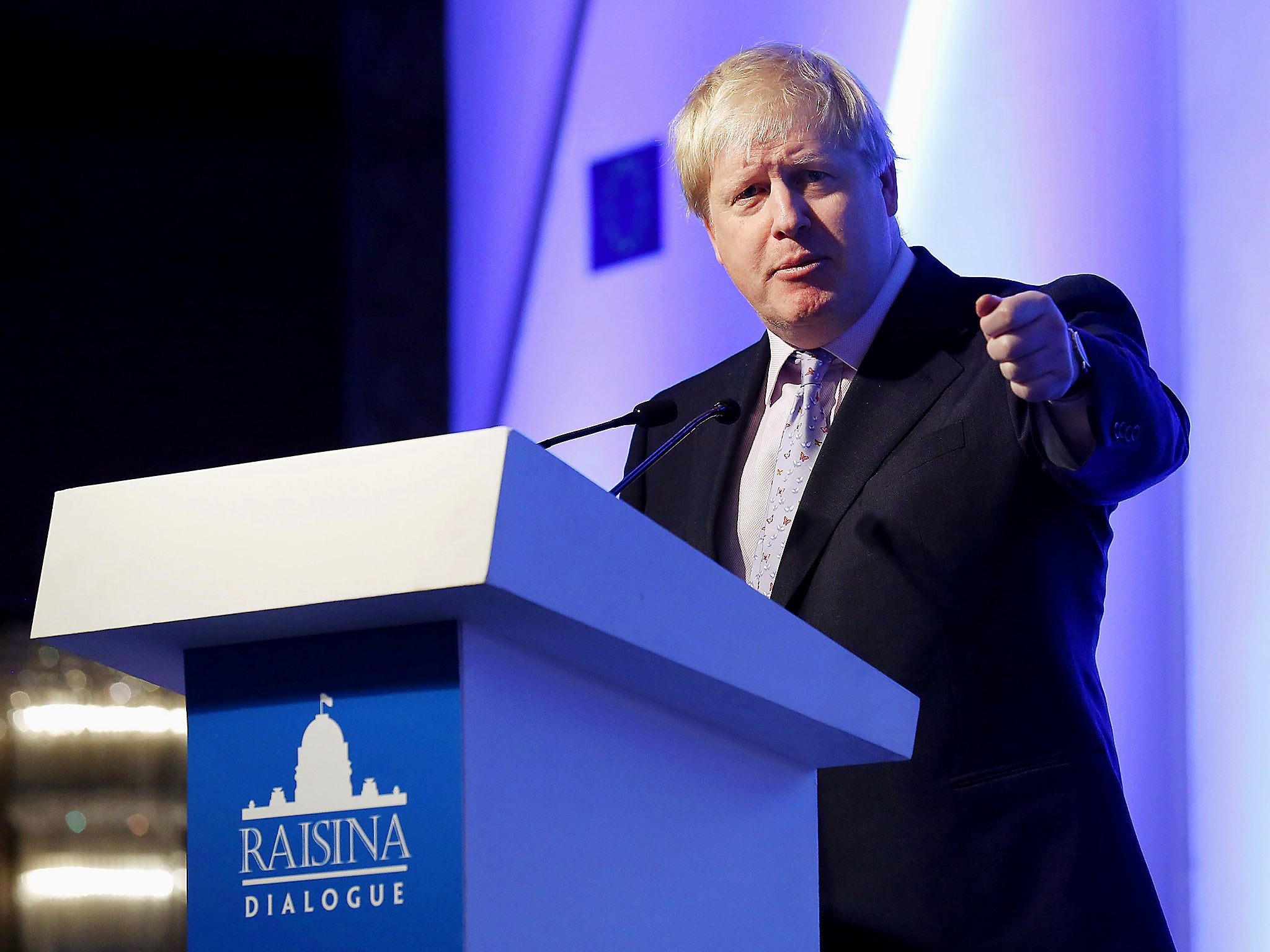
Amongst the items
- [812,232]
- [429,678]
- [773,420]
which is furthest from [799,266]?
[429,678]

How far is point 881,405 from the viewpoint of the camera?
1.46 metres

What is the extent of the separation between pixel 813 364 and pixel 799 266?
0.12 m

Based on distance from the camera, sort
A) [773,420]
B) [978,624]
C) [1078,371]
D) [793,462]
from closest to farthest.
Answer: [1078,371] → [978,624] → [793,462] → [773,420]

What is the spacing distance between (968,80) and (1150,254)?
0.44 m

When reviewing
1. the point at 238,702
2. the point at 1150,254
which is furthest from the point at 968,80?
the point at 238,702

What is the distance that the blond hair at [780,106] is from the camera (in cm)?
162

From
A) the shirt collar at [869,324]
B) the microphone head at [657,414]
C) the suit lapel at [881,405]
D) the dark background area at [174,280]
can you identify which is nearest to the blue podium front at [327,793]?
the suit lapel at [881,405]

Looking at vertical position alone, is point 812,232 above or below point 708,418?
above

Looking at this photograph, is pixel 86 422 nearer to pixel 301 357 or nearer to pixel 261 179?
pixel 301 357

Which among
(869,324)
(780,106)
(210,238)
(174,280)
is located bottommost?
(869,324)

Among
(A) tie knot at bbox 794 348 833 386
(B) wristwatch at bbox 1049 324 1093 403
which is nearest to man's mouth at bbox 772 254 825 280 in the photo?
(A) tie knot at bbox 794 348 833 386

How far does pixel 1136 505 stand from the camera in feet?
6.67

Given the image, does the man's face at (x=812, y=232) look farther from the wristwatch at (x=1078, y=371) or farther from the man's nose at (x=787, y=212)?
the wristwatch at (x=1078, y=371)

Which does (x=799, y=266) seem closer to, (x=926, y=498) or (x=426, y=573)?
(x=926, y=498)
